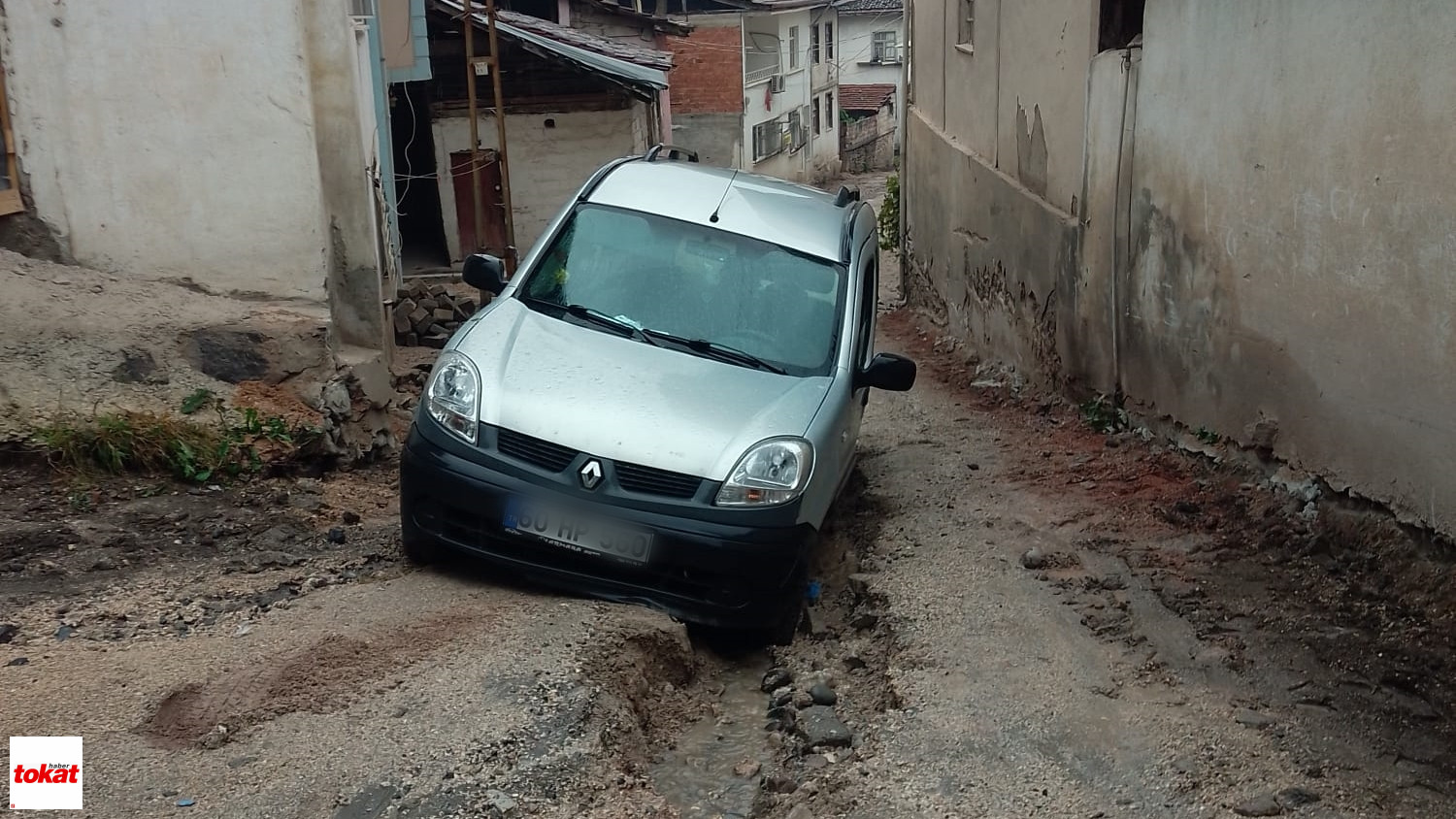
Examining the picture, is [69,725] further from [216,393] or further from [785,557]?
[216,393]

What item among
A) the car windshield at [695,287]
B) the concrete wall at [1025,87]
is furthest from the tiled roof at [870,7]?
the car windshield at [695,287]

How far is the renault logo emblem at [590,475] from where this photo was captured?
486 cm

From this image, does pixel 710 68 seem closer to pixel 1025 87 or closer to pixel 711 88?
pixel 711 88

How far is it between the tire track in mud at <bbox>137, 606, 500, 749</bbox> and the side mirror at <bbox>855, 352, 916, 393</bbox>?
86.5 inches

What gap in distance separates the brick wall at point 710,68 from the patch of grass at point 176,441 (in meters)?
31.3

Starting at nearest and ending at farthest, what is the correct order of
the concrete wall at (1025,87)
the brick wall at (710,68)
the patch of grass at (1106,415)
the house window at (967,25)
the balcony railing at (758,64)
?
1. the patch of grass at (1106,415)
2. the concrete wall at (1025,87)
3. the house window at (967,25)
4. the brick wall at (710,68)
5. the balcony railing at (758,64)

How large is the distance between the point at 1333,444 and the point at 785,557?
2658 mm

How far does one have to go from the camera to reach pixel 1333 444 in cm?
576

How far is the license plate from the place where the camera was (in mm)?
4848

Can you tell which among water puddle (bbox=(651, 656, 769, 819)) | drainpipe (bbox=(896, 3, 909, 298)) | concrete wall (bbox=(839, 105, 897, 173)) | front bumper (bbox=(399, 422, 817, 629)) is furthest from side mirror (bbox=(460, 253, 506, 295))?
concrete wall (bbox=(839, 105, 897, 173))

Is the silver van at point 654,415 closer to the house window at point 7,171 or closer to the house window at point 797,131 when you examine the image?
the house window at point 7,171

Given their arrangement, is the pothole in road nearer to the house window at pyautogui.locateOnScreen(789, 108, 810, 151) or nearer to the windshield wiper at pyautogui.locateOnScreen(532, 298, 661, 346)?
the windshield wiper at pyautogui.locateOnScreen(532, 298, 661, 346)

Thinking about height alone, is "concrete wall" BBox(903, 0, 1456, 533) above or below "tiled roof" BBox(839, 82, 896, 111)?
above

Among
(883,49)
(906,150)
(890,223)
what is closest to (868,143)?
(883,49)
